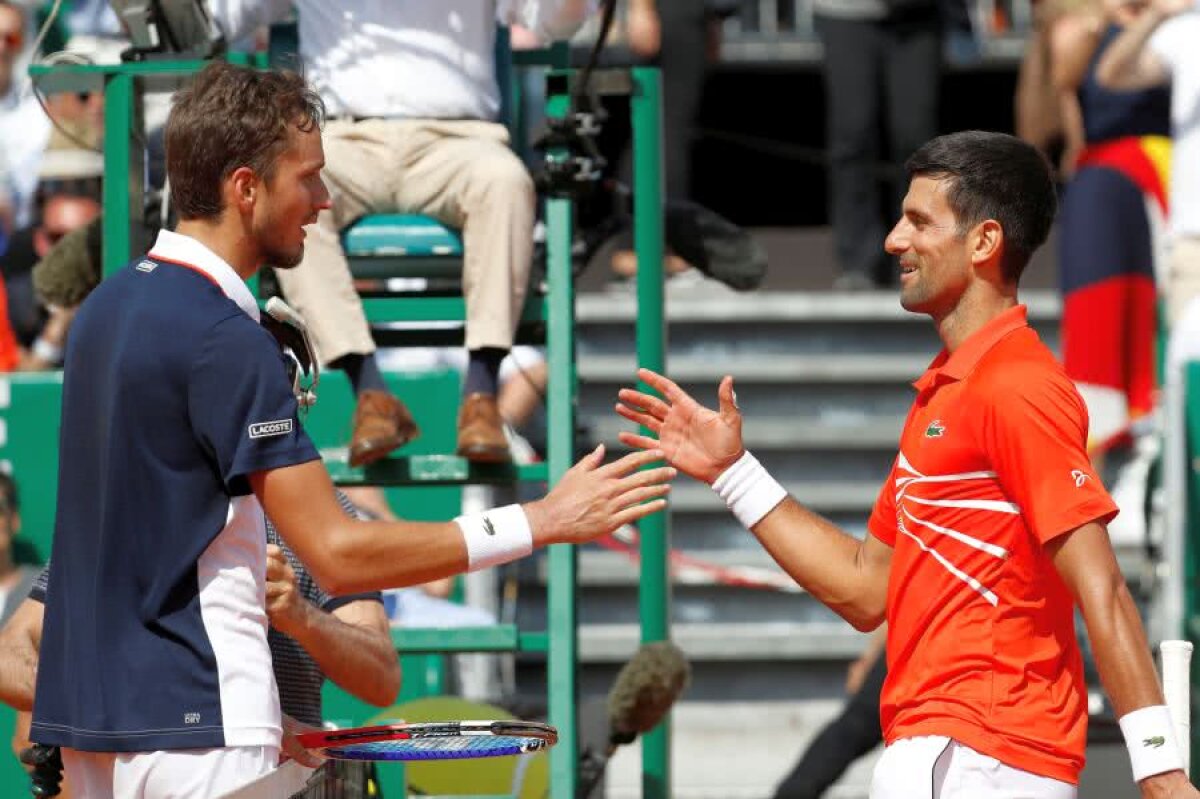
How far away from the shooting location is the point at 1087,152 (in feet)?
28.8

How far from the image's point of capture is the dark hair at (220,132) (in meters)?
3.57

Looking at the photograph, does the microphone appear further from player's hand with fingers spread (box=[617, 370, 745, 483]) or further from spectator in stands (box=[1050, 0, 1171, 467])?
spectator in stands (box=[1050, 0, 1171, 467])

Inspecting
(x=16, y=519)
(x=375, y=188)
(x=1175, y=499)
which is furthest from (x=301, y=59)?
(x=1175, y=499)

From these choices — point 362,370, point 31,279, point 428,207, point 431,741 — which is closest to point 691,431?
point 431,741

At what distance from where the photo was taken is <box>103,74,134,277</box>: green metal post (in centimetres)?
562

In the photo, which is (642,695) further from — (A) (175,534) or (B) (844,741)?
(A) (175,534)

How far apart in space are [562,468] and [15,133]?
5.18 m

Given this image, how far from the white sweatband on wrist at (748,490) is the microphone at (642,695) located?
1482 mm

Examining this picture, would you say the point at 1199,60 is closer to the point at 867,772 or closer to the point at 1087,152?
the point at 1087,152

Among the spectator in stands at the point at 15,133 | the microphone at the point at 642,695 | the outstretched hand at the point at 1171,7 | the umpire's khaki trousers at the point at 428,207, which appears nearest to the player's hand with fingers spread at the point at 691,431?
the umpire's khaki trousers at the point at 428,207

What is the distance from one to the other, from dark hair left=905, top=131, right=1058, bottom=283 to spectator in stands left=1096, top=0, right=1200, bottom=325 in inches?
165

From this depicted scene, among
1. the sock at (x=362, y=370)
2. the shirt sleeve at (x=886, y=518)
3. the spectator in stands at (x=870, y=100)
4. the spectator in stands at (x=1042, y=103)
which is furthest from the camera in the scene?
the spectator in stands at (x=870, y=100)

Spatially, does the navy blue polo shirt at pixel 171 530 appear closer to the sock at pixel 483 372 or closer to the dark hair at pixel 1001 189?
the dark hair at pixel 1001 189

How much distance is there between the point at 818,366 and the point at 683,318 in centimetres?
59
